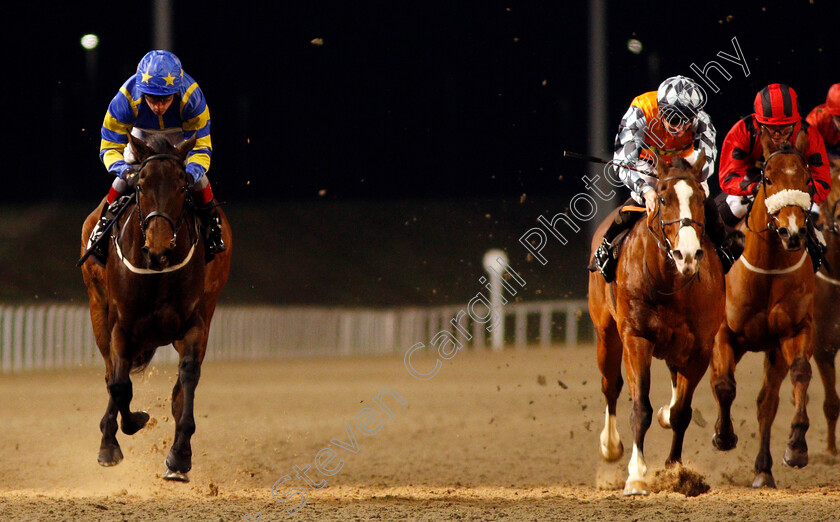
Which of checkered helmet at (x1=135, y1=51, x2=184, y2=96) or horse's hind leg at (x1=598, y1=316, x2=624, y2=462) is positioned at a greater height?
checkered helmet at (x1=135, y1=51, x2=184, y2=96)

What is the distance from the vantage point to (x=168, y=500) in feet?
21.2

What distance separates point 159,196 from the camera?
5777 mm

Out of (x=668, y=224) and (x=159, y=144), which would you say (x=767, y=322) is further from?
(x=159, y=144)

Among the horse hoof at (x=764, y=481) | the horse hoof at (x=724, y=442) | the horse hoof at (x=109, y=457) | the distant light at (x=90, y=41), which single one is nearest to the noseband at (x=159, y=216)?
the horse hoof at (x=109, y=457)

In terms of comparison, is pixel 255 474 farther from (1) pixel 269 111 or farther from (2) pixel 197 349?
(1) pixel 269 111

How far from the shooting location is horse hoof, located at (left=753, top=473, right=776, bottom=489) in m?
6.82

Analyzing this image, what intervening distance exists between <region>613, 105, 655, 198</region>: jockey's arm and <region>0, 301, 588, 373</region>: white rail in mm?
10494

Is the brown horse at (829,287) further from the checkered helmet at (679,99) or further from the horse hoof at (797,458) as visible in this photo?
the checkered helmet at (679,99)

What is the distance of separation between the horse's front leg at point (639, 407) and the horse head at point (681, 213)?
0.57 meters

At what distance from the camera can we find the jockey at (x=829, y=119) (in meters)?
7.67

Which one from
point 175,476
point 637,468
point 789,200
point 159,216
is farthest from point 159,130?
point 789,200

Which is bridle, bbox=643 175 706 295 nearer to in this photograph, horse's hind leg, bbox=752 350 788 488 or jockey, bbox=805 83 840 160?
horse's hind leg, bbox=752 350 788 488

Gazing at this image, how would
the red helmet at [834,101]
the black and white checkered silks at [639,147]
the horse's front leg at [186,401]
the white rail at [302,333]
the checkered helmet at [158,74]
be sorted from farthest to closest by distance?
1. the white rail at [302,333]
2. the red helmet at [834,101]
3. the black and white checkered silks at [639,147]
4. the checkered helmet at [158,74]
5. the horse's front leg at [186,401]

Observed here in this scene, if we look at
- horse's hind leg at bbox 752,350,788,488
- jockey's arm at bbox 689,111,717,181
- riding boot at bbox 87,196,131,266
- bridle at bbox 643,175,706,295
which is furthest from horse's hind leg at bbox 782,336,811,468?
riding boot at bbox 87,196,131,266
